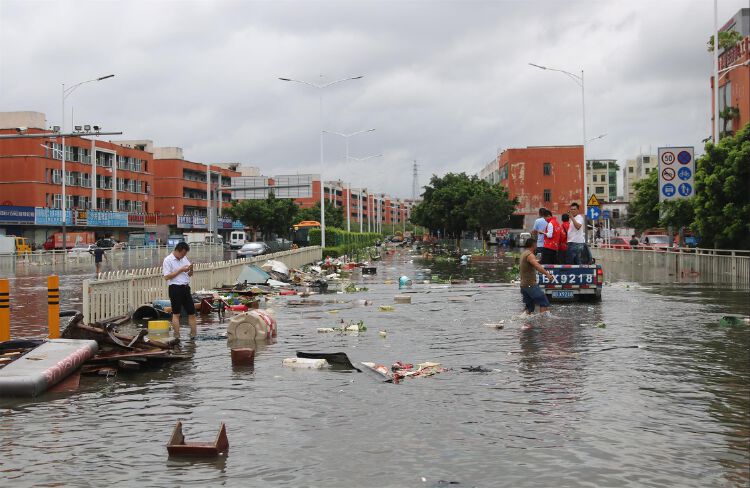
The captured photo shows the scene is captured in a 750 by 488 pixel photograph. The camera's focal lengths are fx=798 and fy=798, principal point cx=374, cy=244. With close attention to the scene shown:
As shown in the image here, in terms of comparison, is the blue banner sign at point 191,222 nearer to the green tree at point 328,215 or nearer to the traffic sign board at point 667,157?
the green tree at point 328,215

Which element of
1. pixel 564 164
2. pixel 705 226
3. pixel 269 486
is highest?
pixel 564 164

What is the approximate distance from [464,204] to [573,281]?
7756 cm

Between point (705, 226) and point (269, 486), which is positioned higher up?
point (705, 226)

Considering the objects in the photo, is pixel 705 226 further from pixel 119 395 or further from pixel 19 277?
pixel 19 277

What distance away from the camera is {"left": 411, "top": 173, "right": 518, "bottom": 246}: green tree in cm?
8988

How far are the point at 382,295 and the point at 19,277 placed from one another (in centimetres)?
2224

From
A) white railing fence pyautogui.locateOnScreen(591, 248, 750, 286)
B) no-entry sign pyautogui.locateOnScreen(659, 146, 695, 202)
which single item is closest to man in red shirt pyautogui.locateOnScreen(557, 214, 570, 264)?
white railing fence pyautogui.locateOnScreen(591, 248, 750, 286)

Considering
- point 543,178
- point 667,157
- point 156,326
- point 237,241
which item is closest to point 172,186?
point 237,241

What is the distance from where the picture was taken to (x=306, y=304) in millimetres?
22094

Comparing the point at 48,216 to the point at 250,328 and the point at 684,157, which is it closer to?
the point at 684,157

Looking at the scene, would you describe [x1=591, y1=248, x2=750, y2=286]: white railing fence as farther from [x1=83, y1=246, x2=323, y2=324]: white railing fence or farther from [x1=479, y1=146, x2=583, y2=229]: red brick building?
[x1=479, y1=146, x2=583, y2=229]: red brick building

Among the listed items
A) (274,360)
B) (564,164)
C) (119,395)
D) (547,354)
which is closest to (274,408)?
(119,395)

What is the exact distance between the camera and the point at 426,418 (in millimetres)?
8102

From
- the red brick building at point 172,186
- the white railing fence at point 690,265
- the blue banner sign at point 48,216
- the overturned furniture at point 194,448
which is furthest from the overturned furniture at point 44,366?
the red brick building at point 172,186
